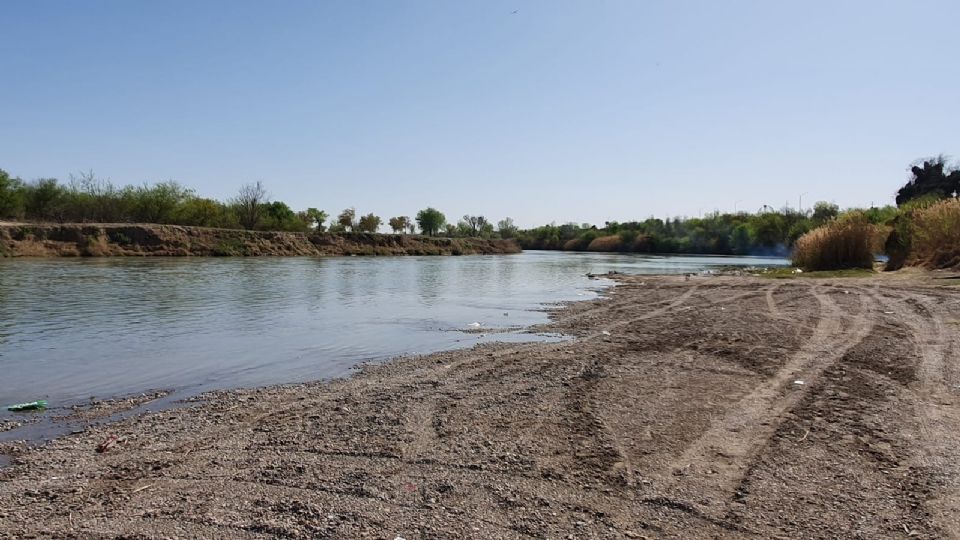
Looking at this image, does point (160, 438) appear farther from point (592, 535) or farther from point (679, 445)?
point (679, 445)

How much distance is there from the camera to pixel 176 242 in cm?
6981

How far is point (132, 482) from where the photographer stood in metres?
5.32

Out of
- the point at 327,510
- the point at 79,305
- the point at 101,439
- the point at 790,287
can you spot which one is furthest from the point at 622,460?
the point at 790,287

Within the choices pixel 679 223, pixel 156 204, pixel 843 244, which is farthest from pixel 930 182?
pixel 156 204

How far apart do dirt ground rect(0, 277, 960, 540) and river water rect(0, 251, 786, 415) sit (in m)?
2.32

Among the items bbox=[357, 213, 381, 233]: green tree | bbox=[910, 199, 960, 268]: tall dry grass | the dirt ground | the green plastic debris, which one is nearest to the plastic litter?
the dirt ground

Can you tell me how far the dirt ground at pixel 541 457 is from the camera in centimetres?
449

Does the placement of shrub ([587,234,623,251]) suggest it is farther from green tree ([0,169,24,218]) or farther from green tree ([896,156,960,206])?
green tree ([0,169,24,218])

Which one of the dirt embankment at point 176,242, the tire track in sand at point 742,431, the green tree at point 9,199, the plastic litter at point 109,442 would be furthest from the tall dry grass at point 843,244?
the green tree at point 9,199

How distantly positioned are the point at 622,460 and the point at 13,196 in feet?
278

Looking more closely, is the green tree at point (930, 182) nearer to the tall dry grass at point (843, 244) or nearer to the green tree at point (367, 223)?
the tall dry grass at point (843, 244)

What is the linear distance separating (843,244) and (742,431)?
113 feet

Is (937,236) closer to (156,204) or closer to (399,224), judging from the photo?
(156,204)

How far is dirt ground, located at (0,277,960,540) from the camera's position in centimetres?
449
